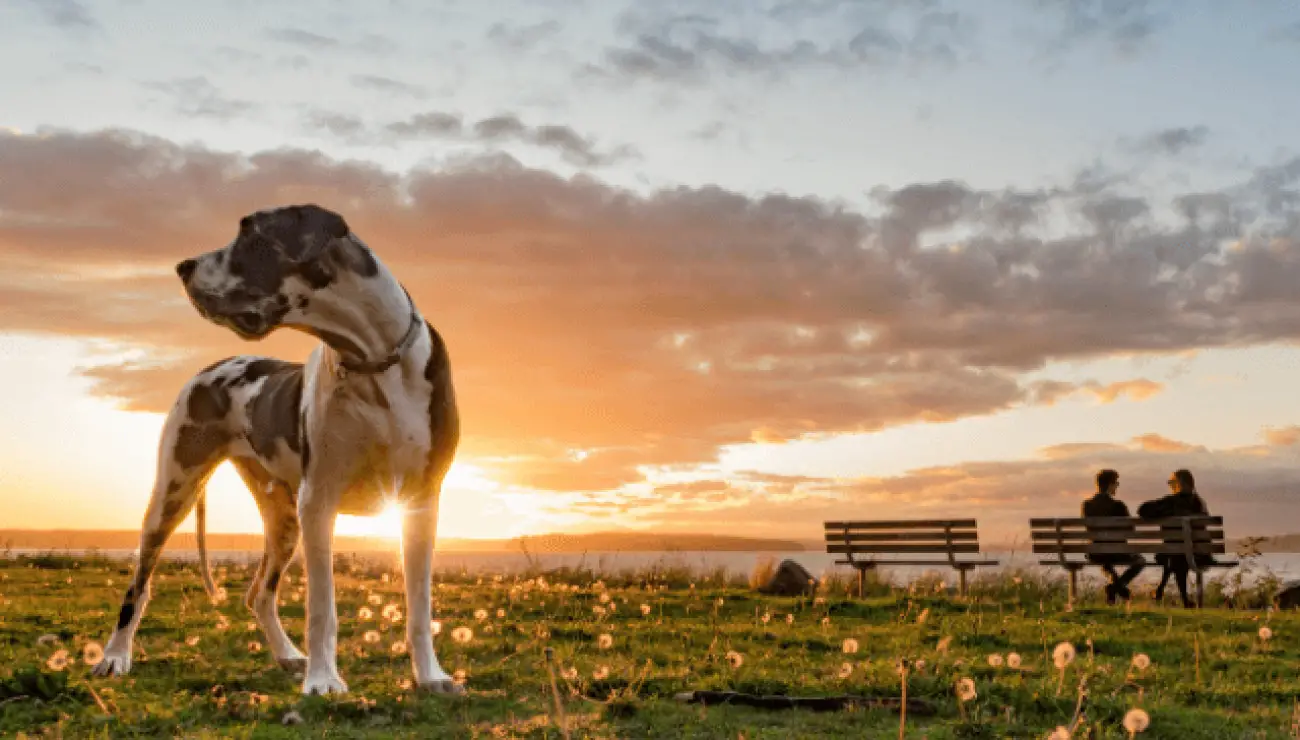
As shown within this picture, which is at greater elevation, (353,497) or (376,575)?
(353,497)

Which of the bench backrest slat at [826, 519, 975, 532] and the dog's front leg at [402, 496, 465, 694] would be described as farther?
the bench backrest slat at [826, 519, 975, 532]

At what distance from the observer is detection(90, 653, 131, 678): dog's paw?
7.49 metres

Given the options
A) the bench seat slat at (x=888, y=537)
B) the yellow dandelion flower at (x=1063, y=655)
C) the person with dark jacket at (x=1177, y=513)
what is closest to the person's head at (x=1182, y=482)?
the person with dark jacket at (x=1177, y=513)

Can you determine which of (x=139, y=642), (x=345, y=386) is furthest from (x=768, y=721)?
(x=139, y=642)

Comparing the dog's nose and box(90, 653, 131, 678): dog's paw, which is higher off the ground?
the dog's nose

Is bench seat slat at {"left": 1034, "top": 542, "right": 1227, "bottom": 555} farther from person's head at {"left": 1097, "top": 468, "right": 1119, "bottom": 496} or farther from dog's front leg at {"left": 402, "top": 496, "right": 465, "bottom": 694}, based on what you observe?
dog's front leg at {"left": 402, "top": 496, "right": 465, "bottom": 694}

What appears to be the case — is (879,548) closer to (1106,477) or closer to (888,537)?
(888,537)

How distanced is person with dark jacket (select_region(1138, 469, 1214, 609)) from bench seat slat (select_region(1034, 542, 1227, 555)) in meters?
0.18

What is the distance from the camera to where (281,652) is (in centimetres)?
792

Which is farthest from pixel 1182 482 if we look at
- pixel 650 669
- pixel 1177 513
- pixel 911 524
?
pixel 650 669

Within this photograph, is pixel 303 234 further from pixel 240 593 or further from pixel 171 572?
pixel 171 572

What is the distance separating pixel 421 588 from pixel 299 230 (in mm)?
2394

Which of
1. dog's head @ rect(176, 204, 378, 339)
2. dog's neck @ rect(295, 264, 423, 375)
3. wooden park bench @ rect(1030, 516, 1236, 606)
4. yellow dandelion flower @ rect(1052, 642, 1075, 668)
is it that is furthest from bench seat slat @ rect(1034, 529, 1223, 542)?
dog's head @ rect(176, 204, 378, 339)

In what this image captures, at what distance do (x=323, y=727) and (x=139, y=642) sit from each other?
4.59 meters
